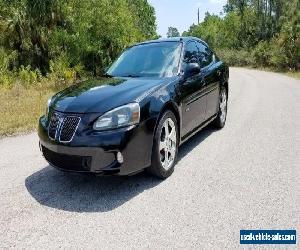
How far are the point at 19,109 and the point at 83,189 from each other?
6033 millimetres

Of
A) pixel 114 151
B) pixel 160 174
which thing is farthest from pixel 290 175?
pixel 114 151

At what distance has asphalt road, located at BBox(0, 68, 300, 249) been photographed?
136 inches

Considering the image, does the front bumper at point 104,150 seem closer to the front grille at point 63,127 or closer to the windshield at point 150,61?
the front grille at point 63,127

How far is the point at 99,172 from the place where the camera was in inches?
163

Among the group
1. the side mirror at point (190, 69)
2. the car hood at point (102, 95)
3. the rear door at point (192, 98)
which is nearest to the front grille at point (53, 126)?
the car hood at point (102, 95)

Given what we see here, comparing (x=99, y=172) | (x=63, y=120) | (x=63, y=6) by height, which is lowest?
(x=99, y=172)

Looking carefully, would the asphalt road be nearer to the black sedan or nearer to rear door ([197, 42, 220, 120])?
the black sedan

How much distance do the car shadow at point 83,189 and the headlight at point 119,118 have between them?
32.0 inches

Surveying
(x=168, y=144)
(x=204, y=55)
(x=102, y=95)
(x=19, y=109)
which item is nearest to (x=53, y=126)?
(x=102, y=95)

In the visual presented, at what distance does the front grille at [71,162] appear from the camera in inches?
162

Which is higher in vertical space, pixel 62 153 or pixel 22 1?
pixel 22 1

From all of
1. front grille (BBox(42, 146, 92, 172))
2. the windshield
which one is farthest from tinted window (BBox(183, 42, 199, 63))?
front grille (BBox(42, 146, 92, 172))

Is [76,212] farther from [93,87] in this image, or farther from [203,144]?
[203,144]

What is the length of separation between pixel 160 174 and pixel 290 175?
162 centimetres
